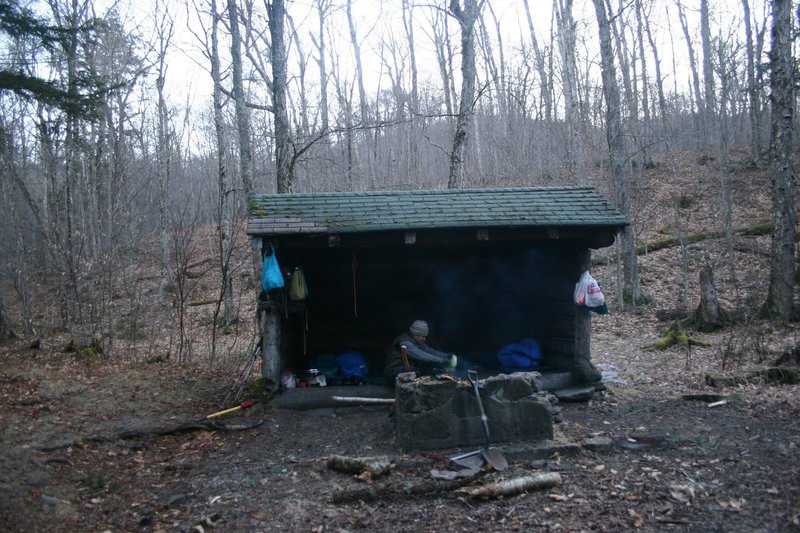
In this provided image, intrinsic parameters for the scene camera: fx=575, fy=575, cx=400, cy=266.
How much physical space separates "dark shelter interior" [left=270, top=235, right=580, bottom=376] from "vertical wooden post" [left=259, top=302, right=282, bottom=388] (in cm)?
109

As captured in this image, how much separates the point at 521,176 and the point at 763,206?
8.93 m

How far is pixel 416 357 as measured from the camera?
7.73 metres

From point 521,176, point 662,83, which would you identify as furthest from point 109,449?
point 662,83

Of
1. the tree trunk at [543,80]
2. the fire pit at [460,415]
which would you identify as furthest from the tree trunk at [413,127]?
the fire pit at [460,415]

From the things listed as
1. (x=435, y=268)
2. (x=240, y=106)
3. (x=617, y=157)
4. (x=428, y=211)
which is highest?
(x=240, y=106)

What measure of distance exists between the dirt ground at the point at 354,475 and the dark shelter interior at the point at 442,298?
1.54 metres

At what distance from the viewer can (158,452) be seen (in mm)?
6871

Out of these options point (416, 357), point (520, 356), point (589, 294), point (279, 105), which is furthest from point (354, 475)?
point (279, 105)

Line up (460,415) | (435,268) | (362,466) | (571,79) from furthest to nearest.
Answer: (571,79) → (435,268) → (460,415) → (362,466)

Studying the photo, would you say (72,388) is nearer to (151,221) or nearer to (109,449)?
(109,449)

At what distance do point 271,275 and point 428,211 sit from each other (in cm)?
239

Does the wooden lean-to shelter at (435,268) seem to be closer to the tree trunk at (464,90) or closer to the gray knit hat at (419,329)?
the gray knit hat at (419,329)

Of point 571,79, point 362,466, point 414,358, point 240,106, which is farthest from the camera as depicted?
point 571,79

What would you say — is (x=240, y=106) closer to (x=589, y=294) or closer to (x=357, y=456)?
(x=589, y=294)
